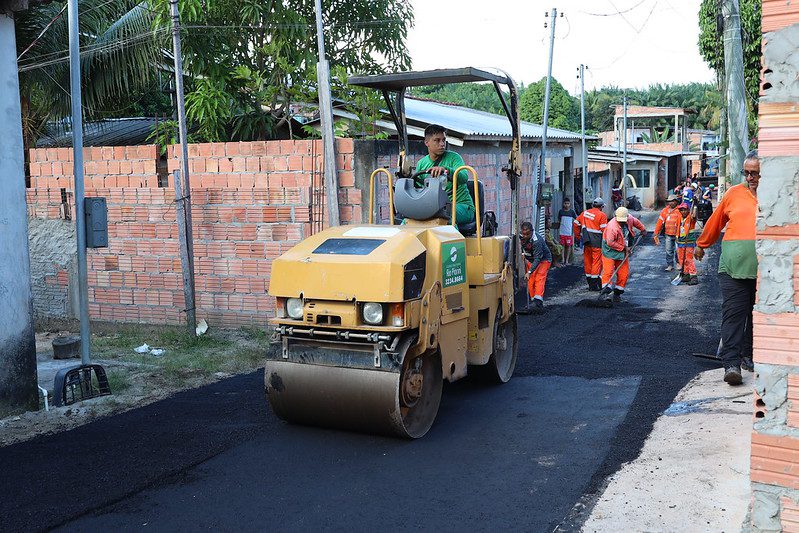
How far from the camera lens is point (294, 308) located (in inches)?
244

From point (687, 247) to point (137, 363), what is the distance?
1068 centimetres

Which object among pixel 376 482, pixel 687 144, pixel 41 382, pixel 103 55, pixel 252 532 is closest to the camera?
pixel 252 532

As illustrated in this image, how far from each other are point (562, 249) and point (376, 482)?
1417 cm

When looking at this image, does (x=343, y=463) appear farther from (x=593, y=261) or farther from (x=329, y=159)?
(x=593, y=261)

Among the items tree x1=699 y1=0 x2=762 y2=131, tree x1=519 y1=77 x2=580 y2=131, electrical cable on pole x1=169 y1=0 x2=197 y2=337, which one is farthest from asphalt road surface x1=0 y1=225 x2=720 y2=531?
tree x1=519 y1=77 x2=580 y2=131

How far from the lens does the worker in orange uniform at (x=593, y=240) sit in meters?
13.9

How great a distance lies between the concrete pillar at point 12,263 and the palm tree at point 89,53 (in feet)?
16.6

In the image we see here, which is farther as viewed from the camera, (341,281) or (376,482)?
(341,281)

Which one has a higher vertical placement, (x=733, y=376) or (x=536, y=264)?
(x=536, y=264)

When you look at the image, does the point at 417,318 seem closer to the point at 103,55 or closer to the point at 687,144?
the point at 103,55

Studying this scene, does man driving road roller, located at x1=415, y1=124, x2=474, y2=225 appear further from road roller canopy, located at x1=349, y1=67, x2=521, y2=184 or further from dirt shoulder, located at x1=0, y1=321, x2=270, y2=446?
dirt shoulder, located at x1=0, y1=321, x2=270, y2=446

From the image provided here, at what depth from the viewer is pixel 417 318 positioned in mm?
6012

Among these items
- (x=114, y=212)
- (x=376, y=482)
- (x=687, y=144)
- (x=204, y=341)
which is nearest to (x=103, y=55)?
(x=114, y=212)

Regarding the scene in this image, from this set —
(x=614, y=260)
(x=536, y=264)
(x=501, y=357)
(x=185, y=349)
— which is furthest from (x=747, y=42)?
(x=185, y=349)
